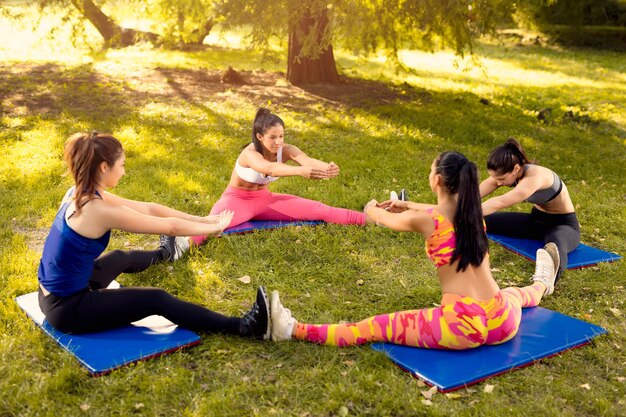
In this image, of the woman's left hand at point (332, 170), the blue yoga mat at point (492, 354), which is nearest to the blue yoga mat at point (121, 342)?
the blue yoga mat at point (492, 354)

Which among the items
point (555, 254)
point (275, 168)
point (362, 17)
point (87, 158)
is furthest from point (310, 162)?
point (362, 17)

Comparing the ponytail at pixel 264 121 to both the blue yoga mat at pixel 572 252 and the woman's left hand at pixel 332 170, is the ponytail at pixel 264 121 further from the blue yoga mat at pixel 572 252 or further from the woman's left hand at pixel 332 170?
the blue yoga mat at pixel 572 252

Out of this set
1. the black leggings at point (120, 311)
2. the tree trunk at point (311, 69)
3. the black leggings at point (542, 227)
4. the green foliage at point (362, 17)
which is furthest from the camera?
the tree trunk at point (311, 69)

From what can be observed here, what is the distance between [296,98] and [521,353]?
26.3 feet

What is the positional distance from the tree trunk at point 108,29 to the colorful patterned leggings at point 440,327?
31.0 ft

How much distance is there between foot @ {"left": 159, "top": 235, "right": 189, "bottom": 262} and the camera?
5.12 meters

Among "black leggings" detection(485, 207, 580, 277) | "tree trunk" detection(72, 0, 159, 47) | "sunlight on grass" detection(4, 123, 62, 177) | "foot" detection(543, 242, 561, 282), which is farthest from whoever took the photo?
"tree trunk" detection(72, 0, 159, 47)

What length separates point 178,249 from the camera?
5211 mm

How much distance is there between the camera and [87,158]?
3656mm

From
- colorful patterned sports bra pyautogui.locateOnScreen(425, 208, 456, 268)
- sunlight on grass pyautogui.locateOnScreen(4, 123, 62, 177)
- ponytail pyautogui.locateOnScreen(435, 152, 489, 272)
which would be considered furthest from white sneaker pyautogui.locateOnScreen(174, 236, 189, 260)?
sunlight on grass pyautogui.locateOnScreen(4, 123, 62, 177)

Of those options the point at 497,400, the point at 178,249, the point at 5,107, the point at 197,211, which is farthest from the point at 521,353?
the point at 5,107

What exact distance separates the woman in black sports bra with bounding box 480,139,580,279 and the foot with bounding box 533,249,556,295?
3.4 inches

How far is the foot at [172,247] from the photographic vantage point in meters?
5.12

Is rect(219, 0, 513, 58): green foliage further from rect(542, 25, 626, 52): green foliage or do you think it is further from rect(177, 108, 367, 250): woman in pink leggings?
rect(542, 25, 626, 52): green foliage
